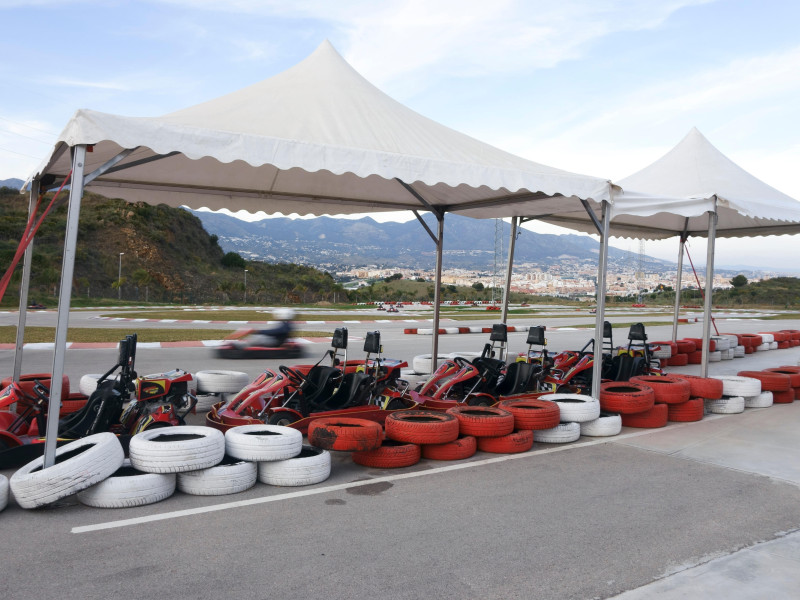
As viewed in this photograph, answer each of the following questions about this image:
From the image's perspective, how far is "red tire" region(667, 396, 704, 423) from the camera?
7.58 m

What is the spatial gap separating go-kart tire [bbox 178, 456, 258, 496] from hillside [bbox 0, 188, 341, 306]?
37.3m

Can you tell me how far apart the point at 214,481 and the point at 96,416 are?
1.42 meters

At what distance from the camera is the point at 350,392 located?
6832 mm

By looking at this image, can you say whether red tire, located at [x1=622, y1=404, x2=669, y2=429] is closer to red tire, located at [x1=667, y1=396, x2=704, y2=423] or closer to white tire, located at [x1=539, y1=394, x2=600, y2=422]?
red tire, located at [x1=667, y1=396, x2=704, y2=423]

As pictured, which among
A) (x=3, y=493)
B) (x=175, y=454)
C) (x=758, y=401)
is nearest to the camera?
(x=3, y=493)

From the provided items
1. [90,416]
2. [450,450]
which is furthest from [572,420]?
[90,416]

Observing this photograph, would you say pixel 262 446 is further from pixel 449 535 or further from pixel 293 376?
pixel 293 376

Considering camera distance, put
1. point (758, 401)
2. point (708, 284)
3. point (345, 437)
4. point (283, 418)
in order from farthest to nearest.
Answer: point (708, 284) → point (758, 401) → point (283, 418) → point (345, 437)

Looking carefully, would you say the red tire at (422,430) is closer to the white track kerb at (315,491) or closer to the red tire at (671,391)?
the white track kerb at (315,491)

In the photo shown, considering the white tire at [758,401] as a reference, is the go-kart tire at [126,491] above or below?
below

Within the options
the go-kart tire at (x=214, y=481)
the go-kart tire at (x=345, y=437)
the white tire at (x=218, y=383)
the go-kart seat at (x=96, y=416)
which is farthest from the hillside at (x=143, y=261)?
the go-kart tire at (x=214, y=481)

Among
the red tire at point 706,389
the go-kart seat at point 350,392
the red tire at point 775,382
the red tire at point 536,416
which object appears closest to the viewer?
the red tire at point 536,416

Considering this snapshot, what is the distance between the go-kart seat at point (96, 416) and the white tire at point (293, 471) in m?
1.45

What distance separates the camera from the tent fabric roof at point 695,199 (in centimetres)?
771
